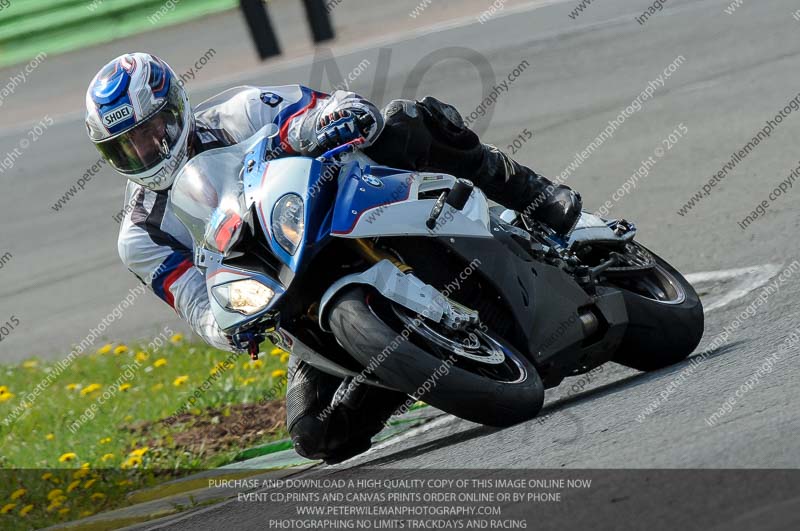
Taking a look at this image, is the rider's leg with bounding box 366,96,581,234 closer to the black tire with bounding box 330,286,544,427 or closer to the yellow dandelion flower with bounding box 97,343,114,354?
the black tire with bounding box 330,286,544,427

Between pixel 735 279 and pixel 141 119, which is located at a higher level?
pixel 141 119

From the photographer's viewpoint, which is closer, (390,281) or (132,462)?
(390,281)

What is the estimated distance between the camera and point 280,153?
479cm

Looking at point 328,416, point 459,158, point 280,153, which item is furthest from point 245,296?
point 459,158

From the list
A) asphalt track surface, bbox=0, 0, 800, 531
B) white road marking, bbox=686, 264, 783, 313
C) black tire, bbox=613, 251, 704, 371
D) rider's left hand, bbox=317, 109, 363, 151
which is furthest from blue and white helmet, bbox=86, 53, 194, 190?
white road marking, bbox=686, 264, 783, 313

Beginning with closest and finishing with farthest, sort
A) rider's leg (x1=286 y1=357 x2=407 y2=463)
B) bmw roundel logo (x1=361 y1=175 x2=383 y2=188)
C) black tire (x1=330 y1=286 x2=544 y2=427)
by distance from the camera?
black tire (x1=330 y1=286 x2=544 y2=427)
bmw roundel logo (x1=361 y1=175 x2=383 y2=188)
rider's leg (x1=286 y1=357 x2=407 y2=463)

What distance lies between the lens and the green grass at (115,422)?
20.7ft

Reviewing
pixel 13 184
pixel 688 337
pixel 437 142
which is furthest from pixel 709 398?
pixel 13 184

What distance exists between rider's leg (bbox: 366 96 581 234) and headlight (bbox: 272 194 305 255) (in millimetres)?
727

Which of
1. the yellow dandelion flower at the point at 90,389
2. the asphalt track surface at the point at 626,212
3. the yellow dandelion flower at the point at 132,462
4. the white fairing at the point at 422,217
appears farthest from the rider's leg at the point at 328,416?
the yellow dandelion flower at the point at 90,389

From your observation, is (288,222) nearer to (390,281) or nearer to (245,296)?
(245,296)

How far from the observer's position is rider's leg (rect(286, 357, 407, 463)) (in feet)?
17.8

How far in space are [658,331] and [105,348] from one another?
479 cm

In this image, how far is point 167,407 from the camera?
7.42m
